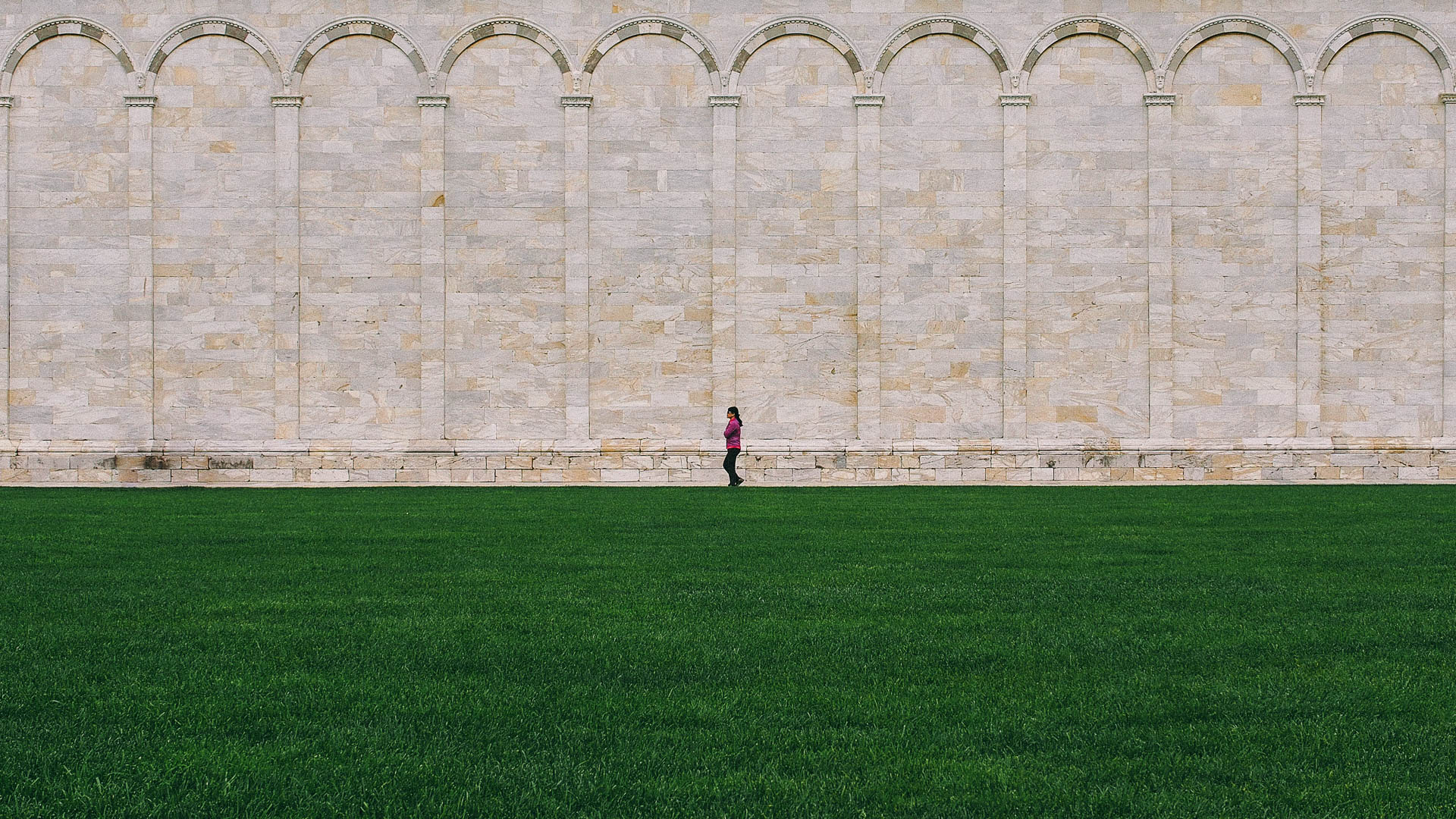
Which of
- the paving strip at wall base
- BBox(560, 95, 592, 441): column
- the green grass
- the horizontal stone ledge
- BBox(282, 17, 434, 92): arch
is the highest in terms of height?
BBox(282, 17, 434, 92): arch

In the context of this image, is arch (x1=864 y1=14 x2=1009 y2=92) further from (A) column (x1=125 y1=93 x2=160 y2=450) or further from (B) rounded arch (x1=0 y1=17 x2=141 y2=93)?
(B) rounded arch (x1=0 y1=17 x2=141 y2=93)

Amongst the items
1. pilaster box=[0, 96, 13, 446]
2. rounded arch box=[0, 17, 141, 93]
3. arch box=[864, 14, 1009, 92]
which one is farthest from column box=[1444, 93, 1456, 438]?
pilaster box=[0, 96, 13, 446]

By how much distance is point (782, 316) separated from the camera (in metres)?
28.3

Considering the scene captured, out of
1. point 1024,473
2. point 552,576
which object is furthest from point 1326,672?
point 1024,473

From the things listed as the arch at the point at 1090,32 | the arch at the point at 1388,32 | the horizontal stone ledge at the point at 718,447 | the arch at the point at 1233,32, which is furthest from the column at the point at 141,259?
the arch at the point at 1388,32

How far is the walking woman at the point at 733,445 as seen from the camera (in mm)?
26297

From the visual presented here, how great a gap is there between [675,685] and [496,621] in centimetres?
243

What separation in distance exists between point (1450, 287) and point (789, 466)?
15470mm

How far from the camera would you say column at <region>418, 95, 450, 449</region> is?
28.1 m

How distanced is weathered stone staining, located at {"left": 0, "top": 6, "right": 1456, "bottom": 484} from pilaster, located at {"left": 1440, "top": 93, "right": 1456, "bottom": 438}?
95 millimetres

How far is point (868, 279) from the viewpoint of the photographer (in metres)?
28.2

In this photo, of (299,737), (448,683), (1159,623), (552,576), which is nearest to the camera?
(299,737)

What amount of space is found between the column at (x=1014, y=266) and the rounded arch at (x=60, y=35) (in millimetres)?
19860

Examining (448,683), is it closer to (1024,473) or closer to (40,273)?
(1024,473)
